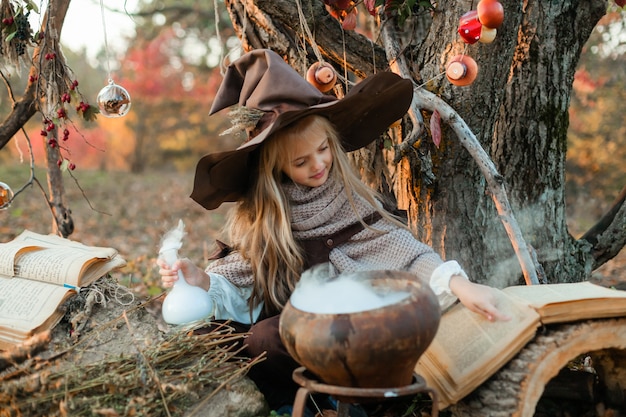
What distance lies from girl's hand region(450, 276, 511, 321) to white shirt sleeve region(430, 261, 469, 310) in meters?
0.06

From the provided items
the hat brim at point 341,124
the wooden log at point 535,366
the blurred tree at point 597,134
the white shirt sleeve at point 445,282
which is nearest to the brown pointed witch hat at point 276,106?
the hat brim at point 341,124

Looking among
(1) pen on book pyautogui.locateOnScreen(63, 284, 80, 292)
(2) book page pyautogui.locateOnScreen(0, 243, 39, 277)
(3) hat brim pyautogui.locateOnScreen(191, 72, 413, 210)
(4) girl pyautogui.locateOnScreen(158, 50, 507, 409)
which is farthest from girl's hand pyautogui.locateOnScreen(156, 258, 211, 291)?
(2) book page pyautogui.locateOnScreen(0, 243, 39, 277)

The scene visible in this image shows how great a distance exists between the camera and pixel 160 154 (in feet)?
61.0

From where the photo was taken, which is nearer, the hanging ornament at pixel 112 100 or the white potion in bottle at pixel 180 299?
the white potion in bottle at pixel 180 299

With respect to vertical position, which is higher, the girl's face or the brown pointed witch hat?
the brown pointed witch hat

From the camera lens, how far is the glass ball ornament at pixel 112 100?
2783mm

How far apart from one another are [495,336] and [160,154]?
17622 millimetres

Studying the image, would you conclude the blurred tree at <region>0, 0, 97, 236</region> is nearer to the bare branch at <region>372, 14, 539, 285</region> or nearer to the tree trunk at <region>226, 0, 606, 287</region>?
the tree trunk at <region>226, 0, 606, 287</region>

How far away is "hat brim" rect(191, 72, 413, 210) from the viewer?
2416 millimetres

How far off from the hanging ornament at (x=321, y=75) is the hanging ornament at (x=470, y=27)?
1.98 ft

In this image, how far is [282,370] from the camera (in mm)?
2406

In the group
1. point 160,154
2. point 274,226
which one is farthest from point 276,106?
point 160,154

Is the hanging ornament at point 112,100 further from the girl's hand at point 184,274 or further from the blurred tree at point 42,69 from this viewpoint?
the girl's hand at point 184,274

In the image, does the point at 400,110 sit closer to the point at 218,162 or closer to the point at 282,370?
the point at 218,162
